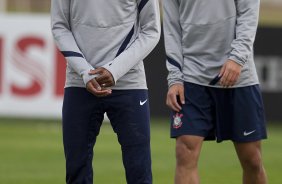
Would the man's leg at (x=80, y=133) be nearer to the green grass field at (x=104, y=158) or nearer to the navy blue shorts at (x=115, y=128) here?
the navy blue shorts at (x=115, y=128)

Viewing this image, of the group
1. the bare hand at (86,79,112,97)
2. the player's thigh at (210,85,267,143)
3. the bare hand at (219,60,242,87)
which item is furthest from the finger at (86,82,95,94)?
the player's thigh at (210,85,267,143)

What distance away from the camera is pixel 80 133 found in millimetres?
7445

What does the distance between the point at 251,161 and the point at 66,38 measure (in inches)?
70.2

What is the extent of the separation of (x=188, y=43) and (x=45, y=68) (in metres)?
10.9

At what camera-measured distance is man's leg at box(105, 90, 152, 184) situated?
7.39 meters

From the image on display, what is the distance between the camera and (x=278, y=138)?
16.8 meters

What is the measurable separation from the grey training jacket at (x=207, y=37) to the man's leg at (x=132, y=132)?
0.67 meters

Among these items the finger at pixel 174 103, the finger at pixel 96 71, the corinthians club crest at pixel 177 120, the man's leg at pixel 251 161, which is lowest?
the man's leg at pixel 251 161

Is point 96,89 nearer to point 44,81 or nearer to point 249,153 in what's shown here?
point 249,153

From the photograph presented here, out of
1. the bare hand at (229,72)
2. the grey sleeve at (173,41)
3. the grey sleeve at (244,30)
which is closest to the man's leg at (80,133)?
the grey sleeve at (173,41)

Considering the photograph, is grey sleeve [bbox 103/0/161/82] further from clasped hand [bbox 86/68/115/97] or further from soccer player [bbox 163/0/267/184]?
soccer player [bbox 163/0/267/184]

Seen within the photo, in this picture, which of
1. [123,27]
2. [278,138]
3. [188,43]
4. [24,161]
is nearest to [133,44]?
[123,27]

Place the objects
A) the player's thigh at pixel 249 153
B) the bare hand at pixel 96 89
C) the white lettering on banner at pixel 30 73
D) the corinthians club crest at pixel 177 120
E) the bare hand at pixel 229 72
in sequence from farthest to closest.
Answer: the white lettering on banner at pixel 30 73 < the player's thigh at pixel 249 153 < the corinthians club crest at pixel 177 120 < the bare hand at pixel 229 72 < the bare hand at pixel 96 89

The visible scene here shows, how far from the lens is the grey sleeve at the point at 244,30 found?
777 cm
